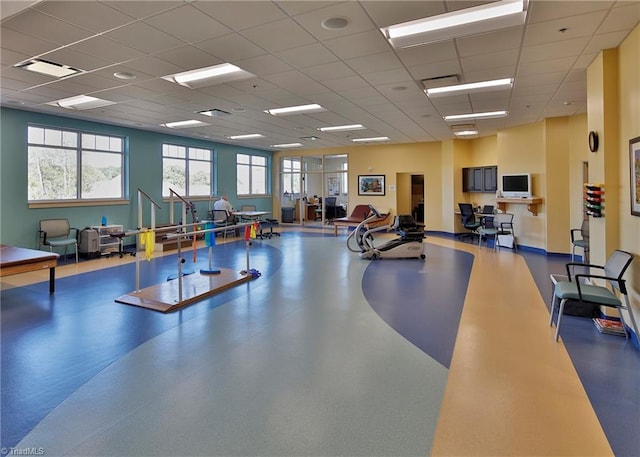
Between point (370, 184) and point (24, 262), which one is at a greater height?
point (370, 184)

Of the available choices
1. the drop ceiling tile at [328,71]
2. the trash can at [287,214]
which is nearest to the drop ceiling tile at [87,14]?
the drop ceiling tile at [328,71]

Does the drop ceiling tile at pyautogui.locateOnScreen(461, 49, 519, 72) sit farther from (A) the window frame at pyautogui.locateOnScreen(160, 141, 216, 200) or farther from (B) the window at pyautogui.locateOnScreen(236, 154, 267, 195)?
(B) the window at pyautogui.locateOnScreen(236, 154, 267, 195)

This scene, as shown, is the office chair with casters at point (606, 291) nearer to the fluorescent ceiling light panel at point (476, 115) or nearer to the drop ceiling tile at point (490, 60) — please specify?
the drop ceiling tile at point (490, 60)

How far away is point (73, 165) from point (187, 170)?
3355 millimetres

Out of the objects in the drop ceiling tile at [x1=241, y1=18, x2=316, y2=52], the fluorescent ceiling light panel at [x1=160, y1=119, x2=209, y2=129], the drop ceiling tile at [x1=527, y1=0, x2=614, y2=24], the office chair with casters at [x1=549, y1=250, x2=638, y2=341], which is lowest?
the office chair with casters at [x1=549, y1=250, x2=638, y2=341]

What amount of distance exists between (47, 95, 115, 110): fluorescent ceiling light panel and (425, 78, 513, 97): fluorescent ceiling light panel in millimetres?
5746

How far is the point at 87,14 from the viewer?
3.32m

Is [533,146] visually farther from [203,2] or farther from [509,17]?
[203,2]

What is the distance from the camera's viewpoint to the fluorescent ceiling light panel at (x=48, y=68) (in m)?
4.61

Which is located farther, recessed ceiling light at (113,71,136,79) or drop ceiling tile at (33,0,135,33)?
recessed ceiling light at (113,71,136,79)

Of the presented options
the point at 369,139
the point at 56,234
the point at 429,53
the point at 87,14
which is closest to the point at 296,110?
the point at 429,53

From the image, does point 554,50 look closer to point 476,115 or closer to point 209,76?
point 476,115

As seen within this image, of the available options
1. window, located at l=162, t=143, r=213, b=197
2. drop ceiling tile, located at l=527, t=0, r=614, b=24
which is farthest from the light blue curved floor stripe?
window, located at l=162, t=143, r=213, b=197

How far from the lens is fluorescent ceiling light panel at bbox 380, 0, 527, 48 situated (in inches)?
130
